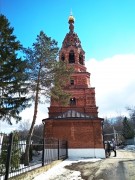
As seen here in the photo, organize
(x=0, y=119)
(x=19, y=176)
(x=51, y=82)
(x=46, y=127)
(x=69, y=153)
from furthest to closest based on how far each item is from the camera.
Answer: (x=46, y=127), (x=69, y=153), (x=51, y=82), (x=0, y=119), (x=19, y=176)

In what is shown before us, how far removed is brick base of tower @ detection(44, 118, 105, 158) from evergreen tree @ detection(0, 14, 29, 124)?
6835 millimetres

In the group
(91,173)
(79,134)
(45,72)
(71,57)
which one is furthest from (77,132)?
(71,57)

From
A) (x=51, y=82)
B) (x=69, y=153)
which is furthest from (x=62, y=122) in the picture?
(x=51, y=82)

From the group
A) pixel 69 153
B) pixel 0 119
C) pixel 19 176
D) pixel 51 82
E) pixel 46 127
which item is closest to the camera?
pixel 19 176

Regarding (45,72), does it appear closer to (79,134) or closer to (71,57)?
(79,134)

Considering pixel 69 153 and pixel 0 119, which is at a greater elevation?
pixel 0 119

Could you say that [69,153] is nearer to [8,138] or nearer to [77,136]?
[77,136]

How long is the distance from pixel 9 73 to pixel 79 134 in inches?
403

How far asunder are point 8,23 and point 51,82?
5.69m

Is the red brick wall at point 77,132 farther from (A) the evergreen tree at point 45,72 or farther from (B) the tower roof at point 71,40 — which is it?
(B) the tower roof at point 71,40

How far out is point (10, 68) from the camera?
14547mm

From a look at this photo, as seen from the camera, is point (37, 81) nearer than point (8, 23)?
No

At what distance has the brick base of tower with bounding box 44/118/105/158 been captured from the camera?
67.1 ft

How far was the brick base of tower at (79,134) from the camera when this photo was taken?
67.1 feet
